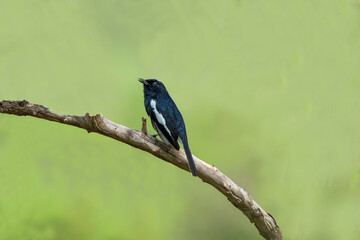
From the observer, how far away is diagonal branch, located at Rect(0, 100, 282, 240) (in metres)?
2.53

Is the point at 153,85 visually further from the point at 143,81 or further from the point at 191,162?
the point at 191,162

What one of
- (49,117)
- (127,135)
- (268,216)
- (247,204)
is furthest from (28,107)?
(268,216)

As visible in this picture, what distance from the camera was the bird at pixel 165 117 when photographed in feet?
8.67

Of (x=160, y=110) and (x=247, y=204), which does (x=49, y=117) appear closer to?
(x=160, y=110)

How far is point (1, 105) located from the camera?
8.21 ft

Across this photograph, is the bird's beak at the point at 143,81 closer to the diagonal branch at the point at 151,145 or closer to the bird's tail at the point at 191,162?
the diagonal branch at the point at 151,145

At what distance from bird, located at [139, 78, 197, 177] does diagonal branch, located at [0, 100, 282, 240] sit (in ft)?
0.27

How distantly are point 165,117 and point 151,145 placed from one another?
218mm

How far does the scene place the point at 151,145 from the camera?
263 centimetres

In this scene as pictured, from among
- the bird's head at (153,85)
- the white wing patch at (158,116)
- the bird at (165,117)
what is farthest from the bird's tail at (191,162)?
the bird's head at (153,85)

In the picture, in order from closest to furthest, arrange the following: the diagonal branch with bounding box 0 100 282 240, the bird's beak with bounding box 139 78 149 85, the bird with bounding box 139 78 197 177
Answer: the diagonal branch with bounding box 0 100 282 240 → the bird with bounding box 139 78 197 177 → the bird's beak with bounding box 139 78 149 85

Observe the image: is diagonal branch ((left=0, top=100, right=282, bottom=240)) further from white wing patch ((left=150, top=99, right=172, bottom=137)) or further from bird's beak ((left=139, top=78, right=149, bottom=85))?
bird's beak ((left=139, top=78, right=149, bottom=85))

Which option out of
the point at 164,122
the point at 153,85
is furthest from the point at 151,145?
the point at 153,85

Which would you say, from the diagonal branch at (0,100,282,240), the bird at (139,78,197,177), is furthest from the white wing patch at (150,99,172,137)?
the diagonal branch at (0,100,282,240)
